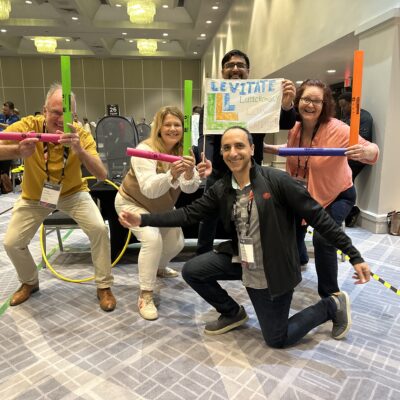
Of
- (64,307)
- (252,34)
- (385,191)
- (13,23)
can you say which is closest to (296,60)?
(252,34)

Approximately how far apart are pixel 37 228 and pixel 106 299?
70cm

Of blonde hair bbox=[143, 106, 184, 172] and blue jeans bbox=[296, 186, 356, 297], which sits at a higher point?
blonde hair bbox=[143, 106, 184, 172]

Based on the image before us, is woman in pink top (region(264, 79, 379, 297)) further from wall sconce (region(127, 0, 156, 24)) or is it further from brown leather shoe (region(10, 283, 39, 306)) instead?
wall sconce (region(127, 0, 156, 24))

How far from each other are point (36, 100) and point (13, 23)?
5549 millimetres

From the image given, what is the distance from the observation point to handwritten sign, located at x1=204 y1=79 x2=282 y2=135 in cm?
214

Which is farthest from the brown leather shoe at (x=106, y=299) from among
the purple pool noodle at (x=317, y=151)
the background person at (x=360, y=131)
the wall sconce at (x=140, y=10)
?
the wall sconce at (x=140, y=10)

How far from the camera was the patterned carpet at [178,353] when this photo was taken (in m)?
1.70

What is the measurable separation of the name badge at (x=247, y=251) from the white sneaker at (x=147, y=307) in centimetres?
78

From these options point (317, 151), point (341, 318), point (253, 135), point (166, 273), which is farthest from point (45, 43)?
point (341, 318)

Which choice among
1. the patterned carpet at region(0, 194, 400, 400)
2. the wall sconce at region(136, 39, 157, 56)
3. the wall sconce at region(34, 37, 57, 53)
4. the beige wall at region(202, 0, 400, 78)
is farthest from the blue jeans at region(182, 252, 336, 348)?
the wall sconce at region(34, 37, 57, 53)

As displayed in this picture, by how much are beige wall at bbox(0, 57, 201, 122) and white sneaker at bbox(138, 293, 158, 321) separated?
15226mm

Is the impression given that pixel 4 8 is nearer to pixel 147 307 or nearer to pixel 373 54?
pixel 373 54

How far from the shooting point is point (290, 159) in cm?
259

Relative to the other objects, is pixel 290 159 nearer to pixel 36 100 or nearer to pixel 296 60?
pixel 296 60
